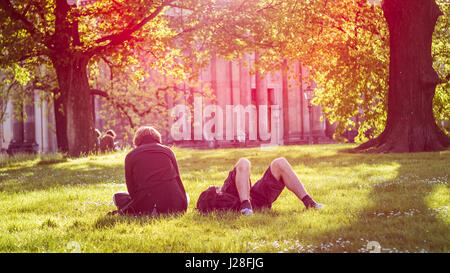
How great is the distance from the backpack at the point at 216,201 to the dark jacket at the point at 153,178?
1.22ft

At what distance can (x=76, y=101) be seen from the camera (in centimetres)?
2030

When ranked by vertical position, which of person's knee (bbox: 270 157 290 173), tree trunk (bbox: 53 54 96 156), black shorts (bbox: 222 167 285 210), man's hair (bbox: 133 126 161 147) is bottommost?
black shorts (bbox: 222 167 285 210)

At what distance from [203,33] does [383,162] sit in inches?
402

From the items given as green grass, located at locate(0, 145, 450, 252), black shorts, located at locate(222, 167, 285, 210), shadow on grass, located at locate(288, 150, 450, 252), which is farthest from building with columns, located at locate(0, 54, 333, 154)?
black shorts, located at locate(222, 167, 285, 210)

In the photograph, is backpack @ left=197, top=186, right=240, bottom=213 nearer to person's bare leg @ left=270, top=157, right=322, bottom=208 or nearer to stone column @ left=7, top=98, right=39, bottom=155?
person's bare leg @ left=270, top=157, right=322, bottom=208

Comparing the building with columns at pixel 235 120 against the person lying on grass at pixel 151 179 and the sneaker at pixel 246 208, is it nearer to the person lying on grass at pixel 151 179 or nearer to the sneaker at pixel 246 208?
the person lying on grass at pixel 151 179

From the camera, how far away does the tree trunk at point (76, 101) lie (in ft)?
66.2

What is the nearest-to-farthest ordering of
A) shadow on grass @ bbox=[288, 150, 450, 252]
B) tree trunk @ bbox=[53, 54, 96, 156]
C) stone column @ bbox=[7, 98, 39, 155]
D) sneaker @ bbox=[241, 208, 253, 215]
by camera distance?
1. shadow on grass @ bbox=[288, 150, 450, 252]
2. sneaker @ bbox=[241, 208, 253, 215]
3. tree trunk @ bbox=[53, 54, 96, 156]
4. stone column @ bbox=[7, 98, 39, 155]

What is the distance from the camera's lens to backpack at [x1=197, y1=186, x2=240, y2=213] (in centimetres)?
642

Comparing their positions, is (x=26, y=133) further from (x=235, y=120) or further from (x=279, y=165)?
(x=279, y=165)

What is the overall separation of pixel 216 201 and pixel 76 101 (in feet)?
50.3

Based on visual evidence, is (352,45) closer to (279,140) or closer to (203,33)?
(203,33)

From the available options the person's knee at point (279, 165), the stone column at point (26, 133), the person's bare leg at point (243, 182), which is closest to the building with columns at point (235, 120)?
the stone column at point (26, 133)
